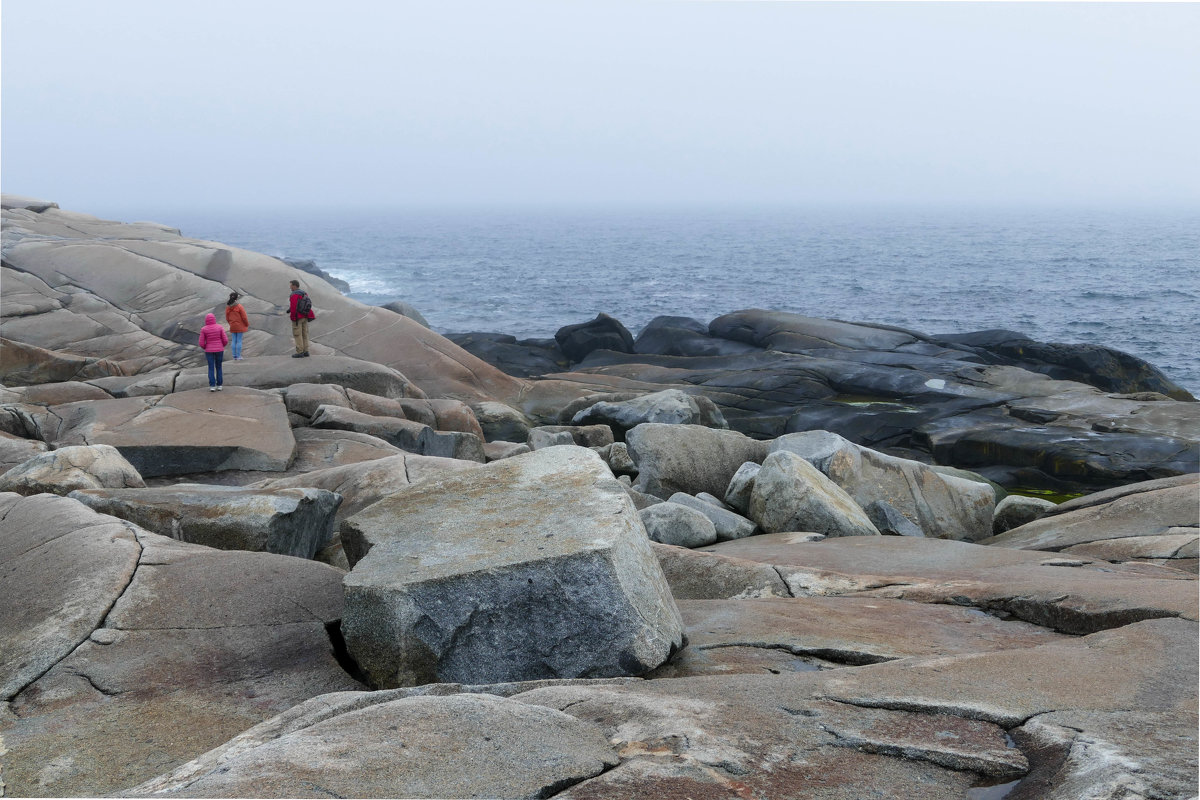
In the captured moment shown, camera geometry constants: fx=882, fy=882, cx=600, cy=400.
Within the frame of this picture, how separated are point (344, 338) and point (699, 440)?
1361 cm

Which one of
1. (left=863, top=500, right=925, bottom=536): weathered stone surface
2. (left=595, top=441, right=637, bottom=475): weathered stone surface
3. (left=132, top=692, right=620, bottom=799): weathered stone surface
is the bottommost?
(left=595, top=441, right=637, bottom=475): weathered stone surface

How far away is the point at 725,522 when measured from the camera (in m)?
10.7

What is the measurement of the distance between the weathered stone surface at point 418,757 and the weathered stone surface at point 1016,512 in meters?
11.1

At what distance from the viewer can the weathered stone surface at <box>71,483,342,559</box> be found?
7.58 metres

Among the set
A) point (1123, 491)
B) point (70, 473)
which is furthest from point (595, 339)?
point (70, 473)

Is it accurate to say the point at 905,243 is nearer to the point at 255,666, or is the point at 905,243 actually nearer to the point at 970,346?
the point at 970,346

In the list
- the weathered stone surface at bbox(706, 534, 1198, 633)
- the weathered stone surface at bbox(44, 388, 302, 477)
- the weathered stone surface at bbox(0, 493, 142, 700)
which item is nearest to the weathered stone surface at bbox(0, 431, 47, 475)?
the weathered stone surface at bbox(44, 388, 302, 477)

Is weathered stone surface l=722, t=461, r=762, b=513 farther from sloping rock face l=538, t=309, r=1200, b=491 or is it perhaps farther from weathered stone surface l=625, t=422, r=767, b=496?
sloping rock face l=538, t=309, r=1200, b=491

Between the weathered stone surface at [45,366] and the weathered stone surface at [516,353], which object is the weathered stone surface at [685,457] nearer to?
the weathered stone surface at [45,366]

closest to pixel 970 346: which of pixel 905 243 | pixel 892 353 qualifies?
pixel 892 353

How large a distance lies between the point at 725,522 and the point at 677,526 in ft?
2.95

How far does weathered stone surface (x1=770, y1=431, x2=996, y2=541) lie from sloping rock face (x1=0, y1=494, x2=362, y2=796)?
27.9ft

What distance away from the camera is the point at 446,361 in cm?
2389

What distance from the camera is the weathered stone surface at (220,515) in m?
7.58
